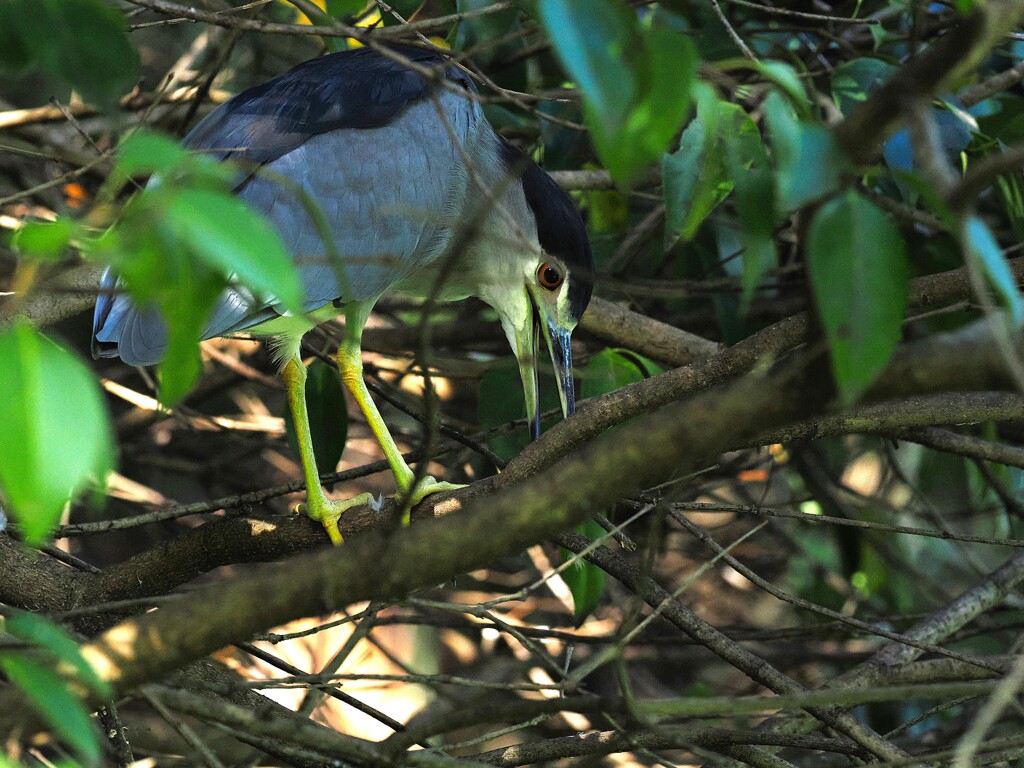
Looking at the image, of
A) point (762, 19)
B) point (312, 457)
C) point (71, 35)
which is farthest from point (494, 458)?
point (762, 19)

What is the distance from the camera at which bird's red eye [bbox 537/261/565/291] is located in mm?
2979

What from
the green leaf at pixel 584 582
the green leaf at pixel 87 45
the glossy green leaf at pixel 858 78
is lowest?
the green leaf at pixel 584 582

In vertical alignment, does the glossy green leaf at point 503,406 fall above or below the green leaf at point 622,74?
below

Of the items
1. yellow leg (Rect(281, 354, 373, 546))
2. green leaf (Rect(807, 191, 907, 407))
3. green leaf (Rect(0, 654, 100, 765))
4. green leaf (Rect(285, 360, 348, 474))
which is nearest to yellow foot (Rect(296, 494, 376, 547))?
yellow leg (Rect(281, 354, 373, 546))

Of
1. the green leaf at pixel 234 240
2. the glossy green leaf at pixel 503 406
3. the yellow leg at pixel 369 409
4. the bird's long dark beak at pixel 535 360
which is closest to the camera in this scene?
the green leaf at pixel 234 240

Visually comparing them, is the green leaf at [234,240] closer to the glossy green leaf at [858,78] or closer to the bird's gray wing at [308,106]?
the bird's gray wing at [308,106]

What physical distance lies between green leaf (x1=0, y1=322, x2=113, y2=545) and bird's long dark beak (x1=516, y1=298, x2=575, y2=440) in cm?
186

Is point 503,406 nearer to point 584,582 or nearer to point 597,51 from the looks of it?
point 584,582

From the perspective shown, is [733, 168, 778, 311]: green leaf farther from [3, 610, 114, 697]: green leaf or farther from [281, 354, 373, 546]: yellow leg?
[281, 354, 373, 546]: yellow leg

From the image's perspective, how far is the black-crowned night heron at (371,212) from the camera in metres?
2.69

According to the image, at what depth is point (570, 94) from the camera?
2.50 meters

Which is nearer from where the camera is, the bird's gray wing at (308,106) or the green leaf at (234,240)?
the green leaf at (234,240)

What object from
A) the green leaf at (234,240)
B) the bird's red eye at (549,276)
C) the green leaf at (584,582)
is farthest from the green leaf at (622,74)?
the bird's red eye at (549,276)

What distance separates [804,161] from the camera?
888mm
